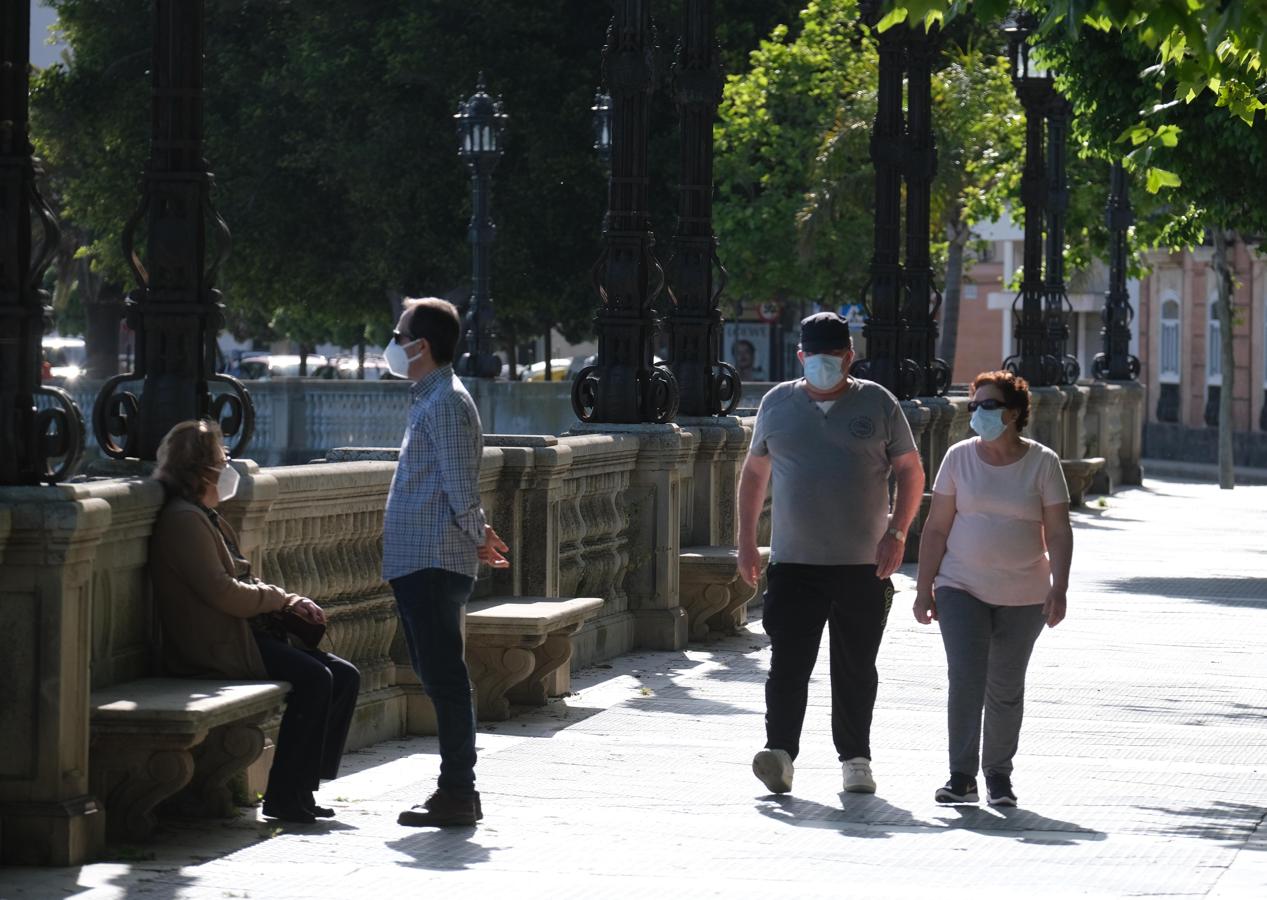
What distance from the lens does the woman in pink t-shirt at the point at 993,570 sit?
9.54m

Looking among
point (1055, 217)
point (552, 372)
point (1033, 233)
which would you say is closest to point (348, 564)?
point (1033, 233)

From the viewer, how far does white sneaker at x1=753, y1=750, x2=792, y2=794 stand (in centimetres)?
966

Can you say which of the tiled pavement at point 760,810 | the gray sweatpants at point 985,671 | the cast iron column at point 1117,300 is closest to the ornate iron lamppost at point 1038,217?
the cast iron column at point 1117,300

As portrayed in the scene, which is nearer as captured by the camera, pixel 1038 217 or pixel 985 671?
pixel 985 671

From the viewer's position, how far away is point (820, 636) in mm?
9734

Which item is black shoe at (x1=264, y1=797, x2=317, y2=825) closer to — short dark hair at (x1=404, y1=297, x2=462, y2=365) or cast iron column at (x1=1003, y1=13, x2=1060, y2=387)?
short dark hair at (x1=404, y1=297, x2=462, y2=365)

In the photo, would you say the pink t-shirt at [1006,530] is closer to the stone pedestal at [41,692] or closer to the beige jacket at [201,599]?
the beige jacket at [201,599]

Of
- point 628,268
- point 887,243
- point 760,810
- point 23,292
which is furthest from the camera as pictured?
point 887,243

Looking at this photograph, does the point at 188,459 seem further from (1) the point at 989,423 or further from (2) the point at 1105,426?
(2) the point at 1105,426

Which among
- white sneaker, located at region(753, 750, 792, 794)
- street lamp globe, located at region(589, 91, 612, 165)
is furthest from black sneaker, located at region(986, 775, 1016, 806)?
street lamp globe, located at region(589, 91, 612, 165)

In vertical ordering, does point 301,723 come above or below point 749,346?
below

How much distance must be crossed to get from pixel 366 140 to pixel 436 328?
38423 mm

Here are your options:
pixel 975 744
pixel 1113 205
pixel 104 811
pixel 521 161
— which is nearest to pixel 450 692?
pixel 104 811

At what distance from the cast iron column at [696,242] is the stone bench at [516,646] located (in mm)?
5160
